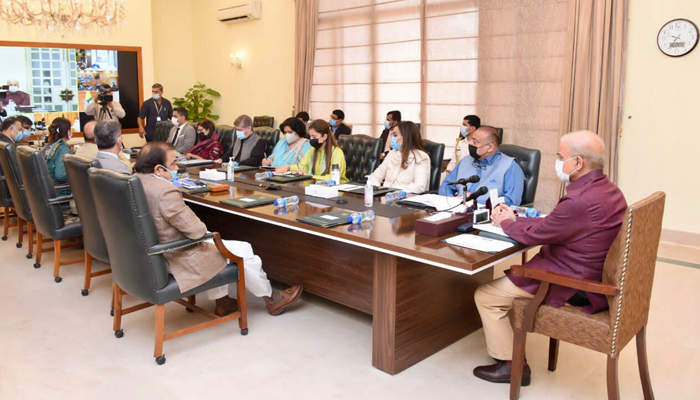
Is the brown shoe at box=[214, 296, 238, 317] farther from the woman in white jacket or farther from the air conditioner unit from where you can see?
the air conditioner unit

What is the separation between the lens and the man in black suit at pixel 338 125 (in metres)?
7.76

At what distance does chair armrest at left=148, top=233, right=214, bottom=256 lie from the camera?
292 centimetres

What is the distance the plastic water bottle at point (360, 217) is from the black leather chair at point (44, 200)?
2.31m

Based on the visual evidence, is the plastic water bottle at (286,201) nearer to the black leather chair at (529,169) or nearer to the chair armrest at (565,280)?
the chair armrest at (565,280)

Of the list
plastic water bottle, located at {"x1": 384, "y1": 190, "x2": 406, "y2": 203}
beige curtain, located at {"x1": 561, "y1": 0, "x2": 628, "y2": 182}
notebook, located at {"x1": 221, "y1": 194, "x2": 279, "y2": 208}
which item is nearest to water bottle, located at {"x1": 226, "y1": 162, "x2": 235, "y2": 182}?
notebook, located at {"x1": 221, "y1": 194, "x2": 279, "y2": 208}

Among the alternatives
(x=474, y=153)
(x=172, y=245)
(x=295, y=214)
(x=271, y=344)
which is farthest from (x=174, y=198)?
(x=474, y=153)

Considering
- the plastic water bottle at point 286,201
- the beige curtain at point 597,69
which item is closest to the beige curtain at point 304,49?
the beige curtain at point 597,69

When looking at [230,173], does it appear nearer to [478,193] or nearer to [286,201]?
[286,201]

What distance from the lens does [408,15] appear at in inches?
301

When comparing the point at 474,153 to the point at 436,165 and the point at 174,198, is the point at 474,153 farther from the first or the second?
the point at 174,198

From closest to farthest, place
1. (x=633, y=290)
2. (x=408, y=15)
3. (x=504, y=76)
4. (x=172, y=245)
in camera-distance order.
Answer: (x=633, y=290)
(x=172, y=245)
(x=504, y=76)
(x=408, y=15)

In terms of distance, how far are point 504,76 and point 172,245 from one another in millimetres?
4850

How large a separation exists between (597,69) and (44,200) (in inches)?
202

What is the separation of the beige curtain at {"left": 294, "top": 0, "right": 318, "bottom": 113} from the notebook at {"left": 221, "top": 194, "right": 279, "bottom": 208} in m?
5.40
